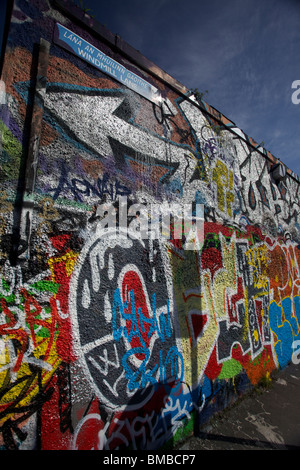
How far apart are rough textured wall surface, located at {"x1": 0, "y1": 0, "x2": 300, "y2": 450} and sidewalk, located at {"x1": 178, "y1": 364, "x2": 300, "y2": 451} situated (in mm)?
162

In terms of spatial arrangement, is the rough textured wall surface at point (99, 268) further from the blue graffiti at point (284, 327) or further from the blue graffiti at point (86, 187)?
the blue graffiti at point (284, 327)

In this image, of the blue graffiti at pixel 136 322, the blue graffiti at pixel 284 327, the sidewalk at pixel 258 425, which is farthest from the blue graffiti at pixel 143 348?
the blue graffiti at pixel 284 327

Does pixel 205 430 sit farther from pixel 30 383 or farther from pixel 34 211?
pixel 34 211

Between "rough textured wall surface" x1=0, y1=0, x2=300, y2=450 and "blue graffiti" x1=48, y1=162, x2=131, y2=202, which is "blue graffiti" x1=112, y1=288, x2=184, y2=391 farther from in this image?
"blue graffiti" x1=48, y1=162, x2=131, y2=202

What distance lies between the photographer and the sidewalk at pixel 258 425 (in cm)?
248

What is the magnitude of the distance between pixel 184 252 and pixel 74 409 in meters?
1.72

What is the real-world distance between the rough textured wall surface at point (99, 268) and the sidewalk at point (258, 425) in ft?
0.53

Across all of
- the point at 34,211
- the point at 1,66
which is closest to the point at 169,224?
the point at 34,211

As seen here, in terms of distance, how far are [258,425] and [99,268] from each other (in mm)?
2698

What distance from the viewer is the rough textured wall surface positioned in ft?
5.34

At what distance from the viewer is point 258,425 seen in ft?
9.31

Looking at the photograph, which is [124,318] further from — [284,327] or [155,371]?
[284,327]

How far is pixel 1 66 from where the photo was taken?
1675 mm

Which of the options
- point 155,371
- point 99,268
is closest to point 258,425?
point 155,371
